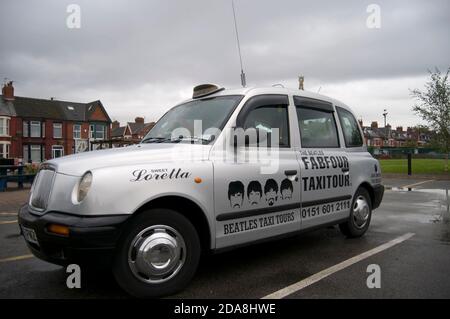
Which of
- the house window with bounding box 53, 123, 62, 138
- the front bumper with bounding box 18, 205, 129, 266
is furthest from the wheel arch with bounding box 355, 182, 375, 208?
the house window with bounding box 53, 123, 62, 138

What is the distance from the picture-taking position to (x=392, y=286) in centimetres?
343

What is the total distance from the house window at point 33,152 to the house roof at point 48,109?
3.43 m

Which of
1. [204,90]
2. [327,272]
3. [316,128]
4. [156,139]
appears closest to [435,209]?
[316,128]

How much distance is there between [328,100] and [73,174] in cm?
355

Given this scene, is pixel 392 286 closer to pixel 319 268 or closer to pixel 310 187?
pixel 319 268

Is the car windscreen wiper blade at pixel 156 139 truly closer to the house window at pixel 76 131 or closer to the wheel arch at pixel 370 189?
the wheel arch at pixel 370 189

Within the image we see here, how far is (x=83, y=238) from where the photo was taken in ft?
9.01

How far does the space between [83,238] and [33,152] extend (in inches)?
1727


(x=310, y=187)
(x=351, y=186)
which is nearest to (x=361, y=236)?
(x=351, y=186)

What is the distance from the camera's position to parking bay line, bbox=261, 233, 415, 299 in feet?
10.7

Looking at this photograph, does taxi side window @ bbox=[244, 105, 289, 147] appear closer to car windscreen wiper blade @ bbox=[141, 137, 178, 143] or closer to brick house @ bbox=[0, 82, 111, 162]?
car windscreen wiper blade @ bbox=[141, 137, 178, 143]

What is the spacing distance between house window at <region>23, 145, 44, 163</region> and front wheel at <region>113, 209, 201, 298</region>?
42866mm

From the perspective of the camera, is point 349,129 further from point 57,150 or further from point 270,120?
point 57,150

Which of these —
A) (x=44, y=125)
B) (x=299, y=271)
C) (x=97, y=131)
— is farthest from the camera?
(x=97, y=131)
